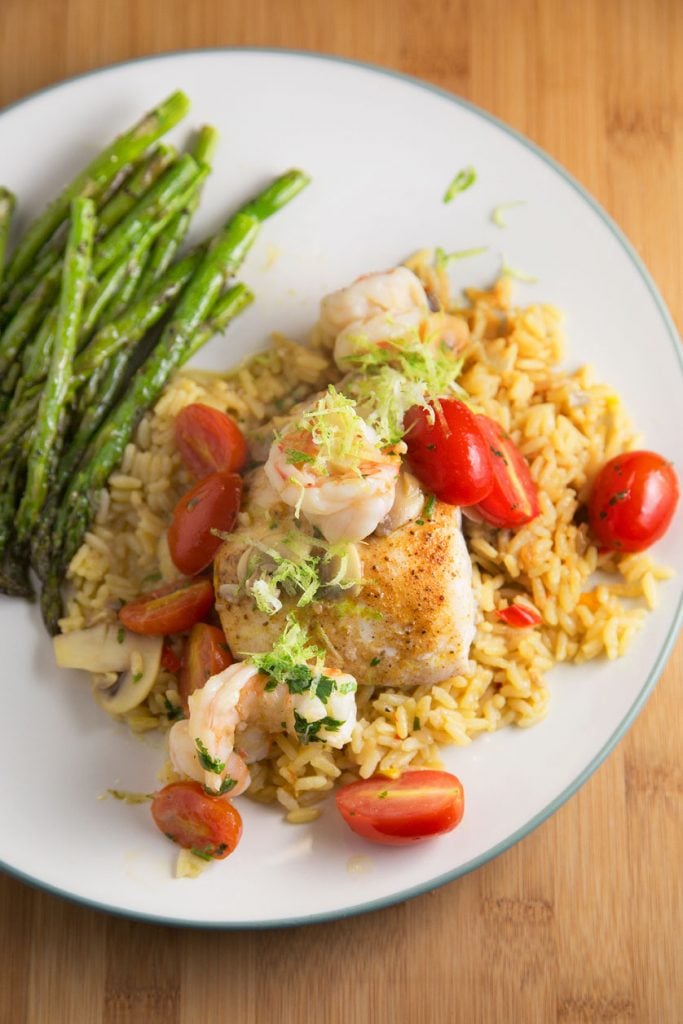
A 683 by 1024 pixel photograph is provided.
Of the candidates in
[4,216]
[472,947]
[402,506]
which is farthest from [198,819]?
[4,216]

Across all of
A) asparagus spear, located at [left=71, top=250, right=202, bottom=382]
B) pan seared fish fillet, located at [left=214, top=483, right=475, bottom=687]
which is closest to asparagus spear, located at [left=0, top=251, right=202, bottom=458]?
asparagus spear, located at [left=71, top=250, right=202, bottom=382]

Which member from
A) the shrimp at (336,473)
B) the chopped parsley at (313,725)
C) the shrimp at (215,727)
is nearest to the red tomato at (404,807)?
the chopped parsley at (313,725)

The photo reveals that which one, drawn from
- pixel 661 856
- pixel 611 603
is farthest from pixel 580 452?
pixel 661 856

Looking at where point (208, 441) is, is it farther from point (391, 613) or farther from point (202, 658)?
point (391, 613)

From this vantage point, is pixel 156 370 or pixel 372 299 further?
pixel 156 370

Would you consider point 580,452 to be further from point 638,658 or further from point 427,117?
point 427,117
